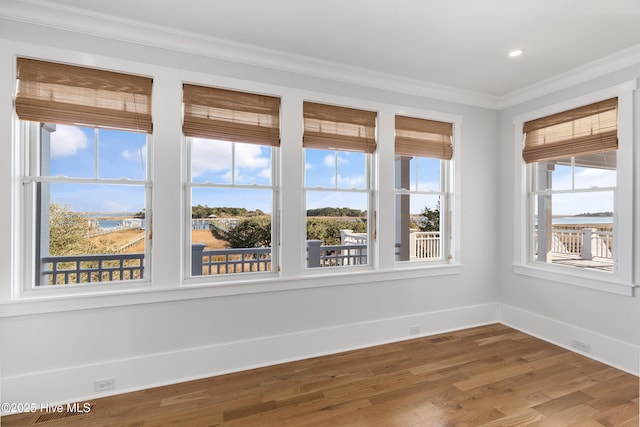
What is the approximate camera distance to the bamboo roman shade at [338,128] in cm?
304

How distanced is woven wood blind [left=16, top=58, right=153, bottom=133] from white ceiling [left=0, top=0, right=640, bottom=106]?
39 cm

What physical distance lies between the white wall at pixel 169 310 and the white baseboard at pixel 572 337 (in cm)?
86

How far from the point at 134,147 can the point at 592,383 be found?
13.6 ft

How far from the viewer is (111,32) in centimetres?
236

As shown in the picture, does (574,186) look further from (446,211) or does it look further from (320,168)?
(320,168)

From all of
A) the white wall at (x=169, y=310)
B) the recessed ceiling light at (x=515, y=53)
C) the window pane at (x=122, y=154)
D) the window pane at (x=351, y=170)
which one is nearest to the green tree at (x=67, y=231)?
the white wall at (x=169, y=310)

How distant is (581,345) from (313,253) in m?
2.74

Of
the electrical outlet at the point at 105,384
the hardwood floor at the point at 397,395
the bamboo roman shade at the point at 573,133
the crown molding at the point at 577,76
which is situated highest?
the crown molding at the point at 577,76

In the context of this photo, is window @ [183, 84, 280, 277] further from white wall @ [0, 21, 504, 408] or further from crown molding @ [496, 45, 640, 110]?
crown molding @ [496, 45, 640, 110]

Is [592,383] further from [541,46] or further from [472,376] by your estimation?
[541,46]

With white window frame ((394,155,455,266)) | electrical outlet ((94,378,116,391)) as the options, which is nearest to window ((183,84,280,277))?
electrical outlet ((94,378,116,391))

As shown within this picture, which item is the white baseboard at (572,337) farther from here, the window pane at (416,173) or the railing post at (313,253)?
the railing post at (313,253)

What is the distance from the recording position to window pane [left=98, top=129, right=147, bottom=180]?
2.48 m

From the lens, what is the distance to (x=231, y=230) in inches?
113
